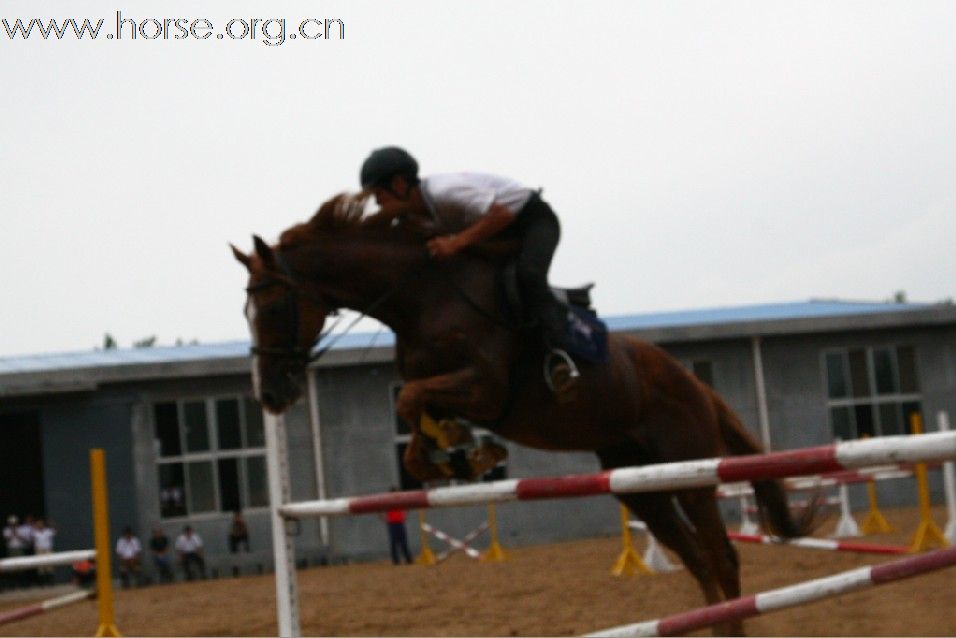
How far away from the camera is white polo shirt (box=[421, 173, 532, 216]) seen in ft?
17.6

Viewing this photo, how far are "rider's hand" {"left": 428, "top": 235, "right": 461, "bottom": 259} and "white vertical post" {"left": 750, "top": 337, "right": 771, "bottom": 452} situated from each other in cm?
1747

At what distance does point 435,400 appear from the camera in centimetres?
499

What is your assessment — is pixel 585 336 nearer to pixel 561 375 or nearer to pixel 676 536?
pixel 561 375

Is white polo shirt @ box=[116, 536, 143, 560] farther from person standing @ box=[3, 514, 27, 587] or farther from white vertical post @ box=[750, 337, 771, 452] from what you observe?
white vertical post @ box=[750, 337, 771, 452]

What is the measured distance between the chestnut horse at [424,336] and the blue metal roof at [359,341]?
45.4 feet

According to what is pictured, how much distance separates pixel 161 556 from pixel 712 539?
14.3 metres

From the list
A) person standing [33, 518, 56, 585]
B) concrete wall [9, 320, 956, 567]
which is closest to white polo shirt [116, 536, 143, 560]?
person standing [33, 518, 56, 585]

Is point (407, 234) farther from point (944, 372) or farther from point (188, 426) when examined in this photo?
point (944, 372)

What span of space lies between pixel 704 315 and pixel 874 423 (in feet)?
17.3

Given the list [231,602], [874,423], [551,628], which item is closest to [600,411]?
[551,628]

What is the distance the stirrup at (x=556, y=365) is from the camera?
5219 mm

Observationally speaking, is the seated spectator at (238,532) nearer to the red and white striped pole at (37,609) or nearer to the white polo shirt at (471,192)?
the red and white striped pole at (37,609)

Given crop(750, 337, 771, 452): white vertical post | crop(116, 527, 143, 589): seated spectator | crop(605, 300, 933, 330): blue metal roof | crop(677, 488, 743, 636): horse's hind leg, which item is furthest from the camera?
crop(605, 300, 933, 330): blue metal roof

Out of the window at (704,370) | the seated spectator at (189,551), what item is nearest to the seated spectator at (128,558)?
the seated spectator at (189,551)
